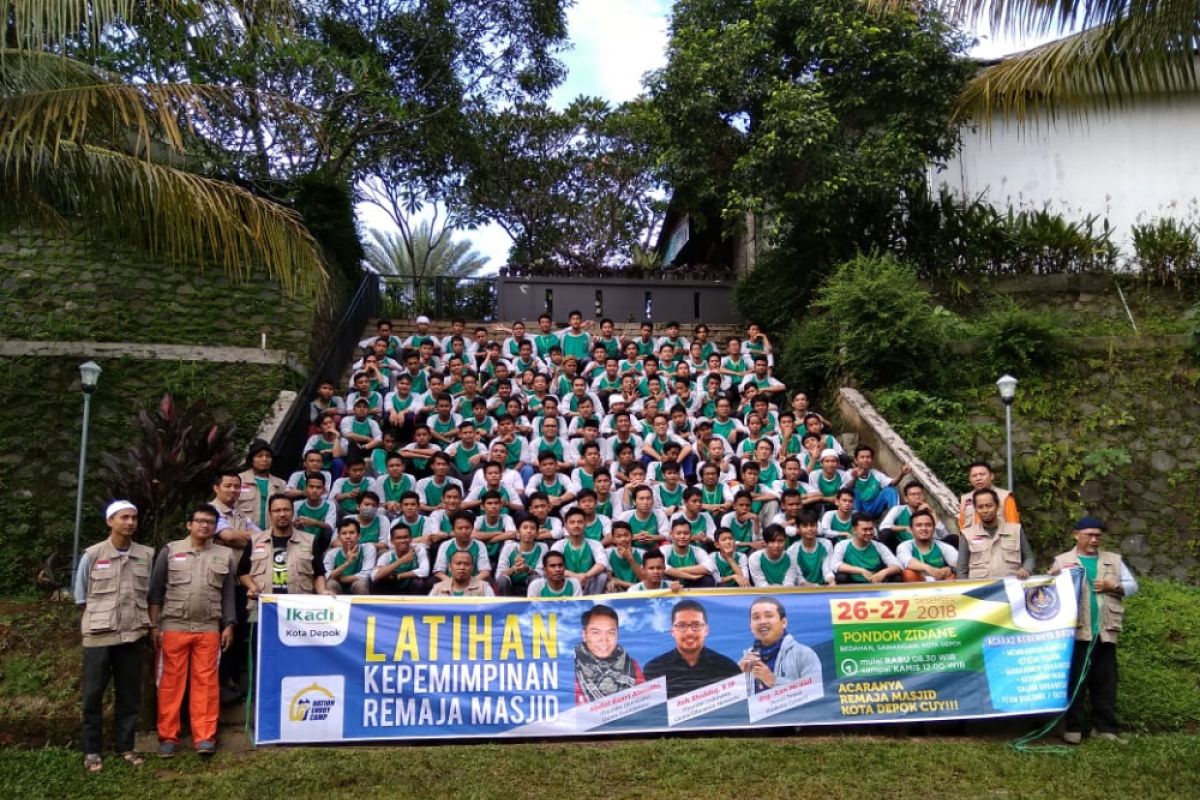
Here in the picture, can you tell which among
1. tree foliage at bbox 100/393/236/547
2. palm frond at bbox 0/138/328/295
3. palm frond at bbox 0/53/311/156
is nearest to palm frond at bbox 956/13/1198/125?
palm frond at bbox 0/53/311/156

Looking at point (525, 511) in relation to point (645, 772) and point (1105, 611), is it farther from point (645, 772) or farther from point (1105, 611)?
point (1105, 611)

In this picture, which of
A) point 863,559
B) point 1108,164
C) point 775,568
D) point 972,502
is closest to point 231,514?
point 775,568

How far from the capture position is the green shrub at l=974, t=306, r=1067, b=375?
12.0m

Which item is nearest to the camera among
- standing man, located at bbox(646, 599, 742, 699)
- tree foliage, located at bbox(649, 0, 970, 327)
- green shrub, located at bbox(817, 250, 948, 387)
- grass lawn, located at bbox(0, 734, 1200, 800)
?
grass lawn, located at bbox(0, 734, 1200, 800)

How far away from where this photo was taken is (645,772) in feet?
18.7

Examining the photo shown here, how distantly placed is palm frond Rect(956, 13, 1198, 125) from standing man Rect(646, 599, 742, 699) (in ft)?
17.2

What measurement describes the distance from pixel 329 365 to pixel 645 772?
8468mm

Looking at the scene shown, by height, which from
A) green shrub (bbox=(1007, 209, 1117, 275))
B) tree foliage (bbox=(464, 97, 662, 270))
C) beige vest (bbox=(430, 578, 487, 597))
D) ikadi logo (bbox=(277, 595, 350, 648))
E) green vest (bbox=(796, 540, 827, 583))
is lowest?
ikadi logo (bbox=(277, 595, 350, 648))

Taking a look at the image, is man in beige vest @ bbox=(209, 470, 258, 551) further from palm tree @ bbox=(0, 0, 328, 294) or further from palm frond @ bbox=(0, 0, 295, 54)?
palm frond @ bbox=(0, 0, 295, 54)

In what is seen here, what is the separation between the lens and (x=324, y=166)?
55.8 feet

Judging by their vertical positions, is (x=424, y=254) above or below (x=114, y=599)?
above

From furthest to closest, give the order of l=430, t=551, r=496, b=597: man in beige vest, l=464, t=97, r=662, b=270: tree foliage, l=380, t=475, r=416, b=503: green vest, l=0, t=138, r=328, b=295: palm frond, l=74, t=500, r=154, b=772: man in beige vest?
l=464, t=97, r=662, b=270: tree foliage
l=380, t=475, r=416, b=503: green vest
l=0, t=138, r=328, b=295: palm frond
l=430, t=551, r=496, b=597: man in beige vest
l=74, t=500, r=154, b=772: man in beige vest

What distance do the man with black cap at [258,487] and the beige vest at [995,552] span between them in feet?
18.6

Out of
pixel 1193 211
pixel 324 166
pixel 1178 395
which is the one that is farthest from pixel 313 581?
pixel 1193 211
